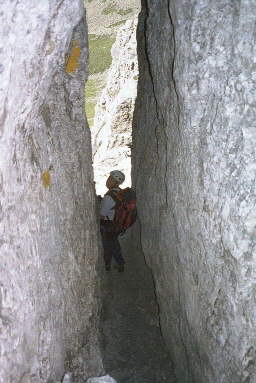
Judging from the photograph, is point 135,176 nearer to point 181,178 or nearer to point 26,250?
point 181,178

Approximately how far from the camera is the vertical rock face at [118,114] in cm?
1778

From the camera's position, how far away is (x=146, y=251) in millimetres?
10164

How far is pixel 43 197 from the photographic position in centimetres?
642

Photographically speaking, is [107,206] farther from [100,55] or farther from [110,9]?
[110,9]

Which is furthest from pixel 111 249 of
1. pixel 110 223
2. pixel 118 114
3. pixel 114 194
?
pixel 118 114

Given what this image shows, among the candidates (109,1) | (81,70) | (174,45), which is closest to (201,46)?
(174,45)

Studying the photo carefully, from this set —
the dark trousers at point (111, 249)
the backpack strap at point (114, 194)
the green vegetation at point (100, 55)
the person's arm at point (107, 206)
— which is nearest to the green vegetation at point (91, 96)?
the green vegetation at point (100, 55)

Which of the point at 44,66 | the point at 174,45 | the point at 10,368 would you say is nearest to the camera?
the point at 10,368

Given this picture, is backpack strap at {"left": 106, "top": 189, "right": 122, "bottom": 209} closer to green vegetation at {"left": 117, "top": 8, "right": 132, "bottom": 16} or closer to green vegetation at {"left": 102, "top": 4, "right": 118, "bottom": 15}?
green vegetation at {"left": 117, "top": 8, "right": 132, "bottom": 16}

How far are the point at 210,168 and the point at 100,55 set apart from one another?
68.1 m

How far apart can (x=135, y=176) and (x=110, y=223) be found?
1.77 m

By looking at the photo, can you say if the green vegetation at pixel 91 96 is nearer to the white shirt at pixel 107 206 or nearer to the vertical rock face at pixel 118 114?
the vertical rock face at pixel 118 114

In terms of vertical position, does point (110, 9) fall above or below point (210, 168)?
above

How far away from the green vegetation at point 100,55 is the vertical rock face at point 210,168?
6121 centimetres
